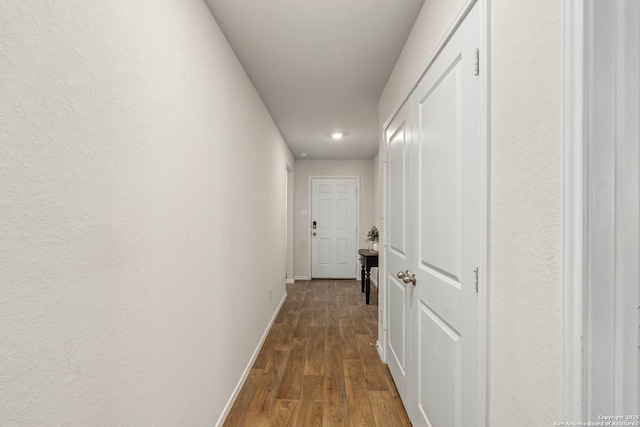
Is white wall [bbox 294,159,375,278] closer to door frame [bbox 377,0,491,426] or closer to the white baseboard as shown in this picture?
the white baseboard

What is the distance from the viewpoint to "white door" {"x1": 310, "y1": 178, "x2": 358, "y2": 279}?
241 inches

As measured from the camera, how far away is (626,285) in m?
0.61

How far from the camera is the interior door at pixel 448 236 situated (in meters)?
1.10

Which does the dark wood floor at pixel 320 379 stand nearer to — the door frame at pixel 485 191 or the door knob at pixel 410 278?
Result: the door knob at pixel 410 278

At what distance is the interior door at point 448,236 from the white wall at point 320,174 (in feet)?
14.3

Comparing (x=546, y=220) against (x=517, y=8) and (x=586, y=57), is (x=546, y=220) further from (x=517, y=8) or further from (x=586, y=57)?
(x=517, y=8)

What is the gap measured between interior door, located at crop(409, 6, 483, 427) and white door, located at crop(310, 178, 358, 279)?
4380 mm

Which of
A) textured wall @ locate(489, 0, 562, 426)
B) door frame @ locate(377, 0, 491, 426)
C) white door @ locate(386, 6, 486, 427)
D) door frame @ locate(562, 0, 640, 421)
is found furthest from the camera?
white door @ locate(386, 6, 486, 427)

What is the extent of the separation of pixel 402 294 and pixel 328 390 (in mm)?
872

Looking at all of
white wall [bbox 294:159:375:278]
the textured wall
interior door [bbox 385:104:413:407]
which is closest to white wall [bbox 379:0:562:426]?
the textured wall

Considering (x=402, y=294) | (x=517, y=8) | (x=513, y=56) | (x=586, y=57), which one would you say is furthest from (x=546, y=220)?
(x=402, y=294)

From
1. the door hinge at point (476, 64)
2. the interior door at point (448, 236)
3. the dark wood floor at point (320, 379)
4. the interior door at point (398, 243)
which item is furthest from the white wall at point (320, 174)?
the door hinge at point (476, 64)

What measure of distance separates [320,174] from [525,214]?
5373 mm

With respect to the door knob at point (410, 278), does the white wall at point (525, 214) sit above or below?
above
